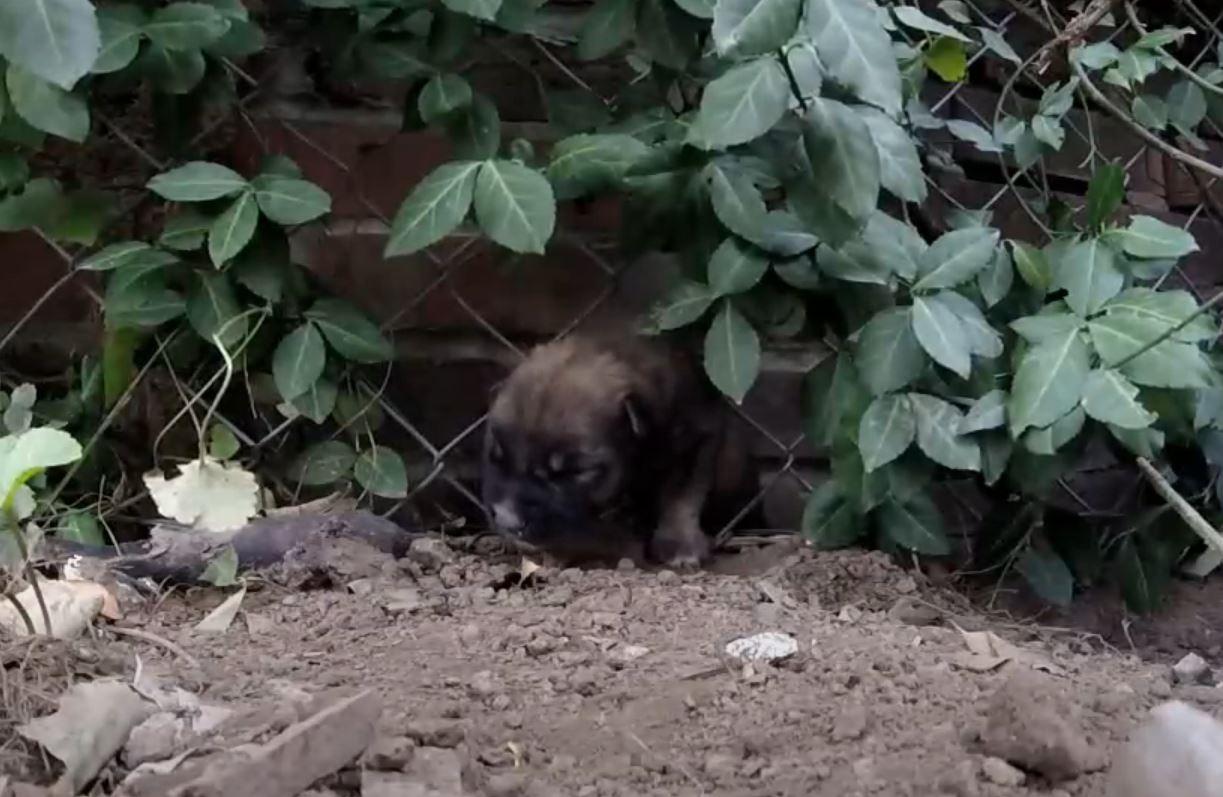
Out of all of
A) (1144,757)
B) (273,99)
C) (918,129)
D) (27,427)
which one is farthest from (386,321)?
(1144,757)

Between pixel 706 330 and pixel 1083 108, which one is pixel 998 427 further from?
pixel 1083 108

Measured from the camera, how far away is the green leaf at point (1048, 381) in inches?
70.9

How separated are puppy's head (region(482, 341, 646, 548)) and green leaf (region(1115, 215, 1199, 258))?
752 mm

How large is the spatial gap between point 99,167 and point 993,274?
1342 mm

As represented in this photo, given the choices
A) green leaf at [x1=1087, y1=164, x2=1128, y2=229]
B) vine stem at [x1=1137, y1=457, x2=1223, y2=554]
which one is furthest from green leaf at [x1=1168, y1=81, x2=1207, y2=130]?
vine stem at [x1=1137, y1=457, x2=1223, y2=554]

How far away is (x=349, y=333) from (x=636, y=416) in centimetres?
47

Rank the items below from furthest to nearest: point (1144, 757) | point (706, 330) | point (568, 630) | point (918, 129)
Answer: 1. point (918, 129)
2. point (706, 330)
3. point (568, 630)
4. point (1144, 757)

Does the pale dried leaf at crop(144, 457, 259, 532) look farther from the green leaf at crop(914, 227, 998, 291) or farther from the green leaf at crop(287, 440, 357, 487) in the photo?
the green leaf at crop(914, 227, 998, 291)

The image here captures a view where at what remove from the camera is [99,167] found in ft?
7.48

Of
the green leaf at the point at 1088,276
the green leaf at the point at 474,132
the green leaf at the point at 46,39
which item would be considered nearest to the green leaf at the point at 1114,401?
the green leaf at the point at 1088,276

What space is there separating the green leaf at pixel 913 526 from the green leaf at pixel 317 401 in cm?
78

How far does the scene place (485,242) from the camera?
2.38 metres

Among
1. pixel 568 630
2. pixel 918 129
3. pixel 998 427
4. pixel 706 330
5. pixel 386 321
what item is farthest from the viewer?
pixel 386 321

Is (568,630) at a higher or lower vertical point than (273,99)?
lower
